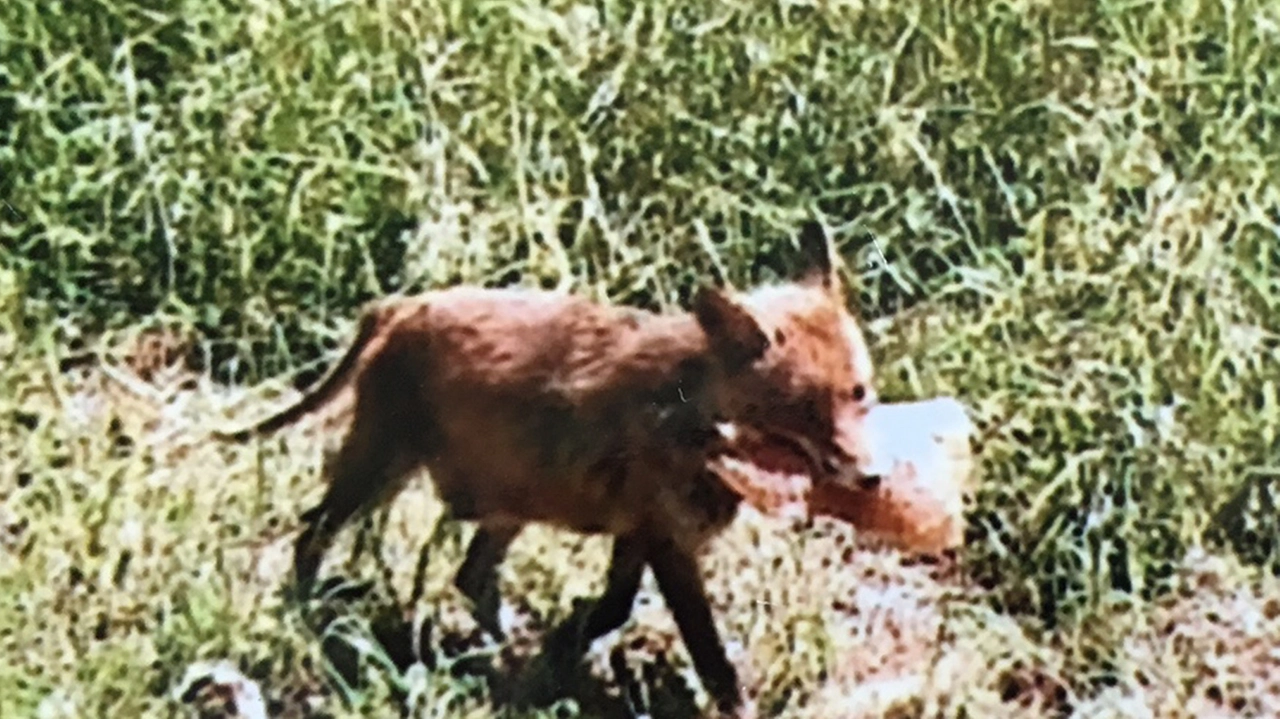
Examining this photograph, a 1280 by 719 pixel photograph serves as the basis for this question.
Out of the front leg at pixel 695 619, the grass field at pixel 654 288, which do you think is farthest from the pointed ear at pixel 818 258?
the front leg at pixel 695 619

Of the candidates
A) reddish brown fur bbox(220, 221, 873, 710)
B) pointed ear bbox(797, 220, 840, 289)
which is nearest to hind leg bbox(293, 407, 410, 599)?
reddish brown fur bbox(220, 221, 873, 710)

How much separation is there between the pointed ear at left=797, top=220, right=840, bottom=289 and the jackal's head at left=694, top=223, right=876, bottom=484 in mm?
19

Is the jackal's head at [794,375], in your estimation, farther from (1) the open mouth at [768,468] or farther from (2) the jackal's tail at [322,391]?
(2) the jackal's tail at [322,391]

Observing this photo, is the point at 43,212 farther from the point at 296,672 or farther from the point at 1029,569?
the point at 1029,569

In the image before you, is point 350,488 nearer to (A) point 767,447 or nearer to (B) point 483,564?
(B) point 483,564

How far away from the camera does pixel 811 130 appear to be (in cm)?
105

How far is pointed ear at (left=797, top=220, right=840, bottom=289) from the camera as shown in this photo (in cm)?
104

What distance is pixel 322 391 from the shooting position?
3.35 ft

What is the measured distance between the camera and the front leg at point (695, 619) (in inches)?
40.0

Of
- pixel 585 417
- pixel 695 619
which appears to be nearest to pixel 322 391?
pixel 585 417

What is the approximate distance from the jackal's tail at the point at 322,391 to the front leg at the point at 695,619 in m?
0.23

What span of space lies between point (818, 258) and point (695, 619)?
0.25m

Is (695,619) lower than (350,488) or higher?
lower

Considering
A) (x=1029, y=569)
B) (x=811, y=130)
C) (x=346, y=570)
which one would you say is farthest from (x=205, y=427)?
(x=1029, y=569)
